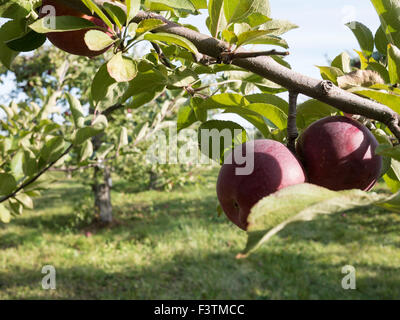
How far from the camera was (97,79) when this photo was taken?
64 cm

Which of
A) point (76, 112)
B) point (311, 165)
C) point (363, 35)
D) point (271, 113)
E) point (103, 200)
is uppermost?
point (103, 200)

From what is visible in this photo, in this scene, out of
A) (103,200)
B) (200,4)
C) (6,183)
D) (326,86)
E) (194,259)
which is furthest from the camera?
(103,200)

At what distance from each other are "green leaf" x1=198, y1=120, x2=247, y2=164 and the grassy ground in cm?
297

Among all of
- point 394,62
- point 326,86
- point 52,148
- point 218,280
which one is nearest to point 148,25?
point 326,86

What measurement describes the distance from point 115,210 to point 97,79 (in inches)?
258

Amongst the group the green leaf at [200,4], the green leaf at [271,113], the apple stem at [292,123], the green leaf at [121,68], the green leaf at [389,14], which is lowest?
the apple stem at [292,123]

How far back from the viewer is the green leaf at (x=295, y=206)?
0.28 m

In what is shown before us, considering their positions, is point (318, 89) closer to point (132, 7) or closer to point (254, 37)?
point (254, 37)

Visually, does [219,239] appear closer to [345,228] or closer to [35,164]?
[345,228]

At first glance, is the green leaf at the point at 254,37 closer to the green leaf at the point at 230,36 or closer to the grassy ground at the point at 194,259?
the green leaf at the point at 230,36

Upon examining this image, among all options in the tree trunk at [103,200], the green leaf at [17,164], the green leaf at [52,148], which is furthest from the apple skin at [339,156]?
the tree trunk at [103,200]

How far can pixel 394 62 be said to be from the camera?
1.86 feet

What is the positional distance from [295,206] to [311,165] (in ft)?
0.85

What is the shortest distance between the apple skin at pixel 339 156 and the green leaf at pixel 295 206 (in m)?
0.22
